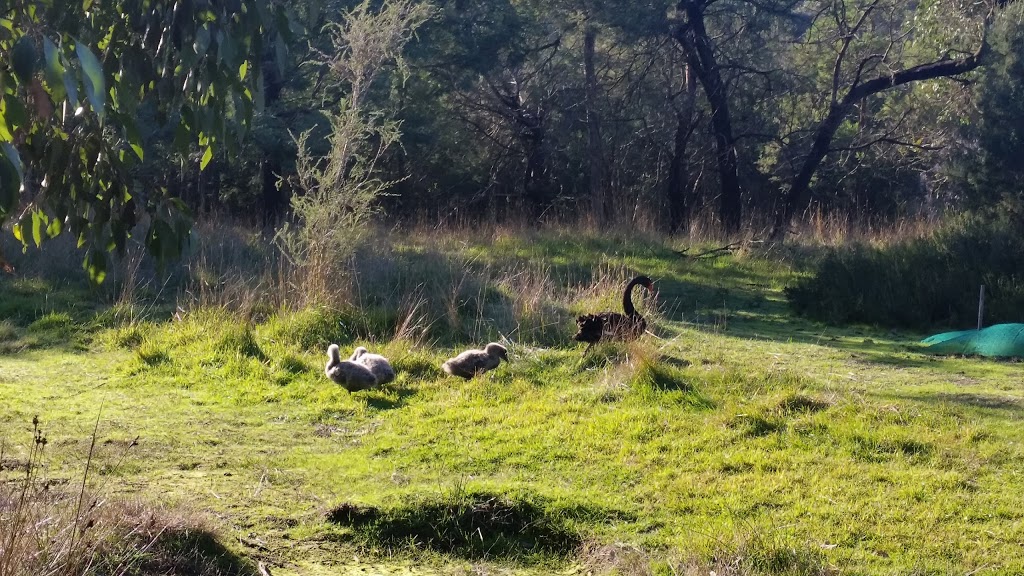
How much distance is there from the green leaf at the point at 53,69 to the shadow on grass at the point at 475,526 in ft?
10.8

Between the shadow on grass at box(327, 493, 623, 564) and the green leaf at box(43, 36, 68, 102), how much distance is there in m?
3.30

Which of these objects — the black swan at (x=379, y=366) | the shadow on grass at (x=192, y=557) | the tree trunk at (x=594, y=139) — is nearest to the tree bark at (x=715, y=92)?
the tree trunk at (x=594, y=139)

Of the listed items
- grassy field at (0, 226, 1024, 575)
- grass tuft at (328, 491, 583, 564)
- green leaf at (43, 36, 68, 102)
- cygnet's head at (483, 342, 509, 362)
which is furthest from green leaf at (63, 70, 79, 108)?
cygnet's head at (483, 342, 509, 362)

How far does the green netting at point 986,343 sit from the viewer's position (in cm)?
1012

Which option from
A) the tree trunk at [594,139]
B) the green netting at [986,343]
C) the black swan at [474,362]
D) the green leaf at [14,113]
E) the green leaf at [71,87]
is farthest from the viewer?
the tree trunk at [594,139]

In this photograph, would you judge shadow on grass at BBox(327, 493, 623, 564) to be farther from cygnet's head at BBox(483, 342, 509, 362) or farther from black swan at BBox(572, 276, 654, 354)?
black swan at BBox(572, 276, 654, 354)

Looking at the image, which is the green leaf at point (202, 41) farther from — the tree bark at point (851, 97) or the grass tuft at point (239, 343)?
the tree bark at point (851, 97)

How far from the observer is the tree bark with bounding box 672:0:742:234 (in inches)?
819

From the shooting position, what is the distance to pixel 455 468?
21.8ft

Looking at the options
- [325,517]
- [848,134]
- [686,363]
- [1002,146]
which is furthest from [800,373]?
[848,134]

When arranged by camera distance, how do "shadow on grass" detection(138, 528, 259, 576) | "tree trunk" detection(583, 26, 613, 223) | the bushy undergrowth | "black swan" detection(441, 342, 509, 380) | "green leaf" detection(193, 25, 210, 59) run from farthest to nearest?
1. "tree trunk" detection(583, 26, 613, 223)
2. the bushy undergrowth
3. "black swan" detection(441, 342, 509, 380)
4. "shadow on grass" detection(138, 528, 259, 576)
5. "green leaf" detection(193, 25, 210, 59)

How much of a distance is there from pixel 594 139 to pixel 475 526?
18508 millimetres

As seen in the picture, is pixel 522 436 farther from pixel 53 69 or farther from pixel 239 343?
pixel 53 69

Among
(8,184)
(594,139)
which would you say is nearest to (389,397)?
(8,184)
